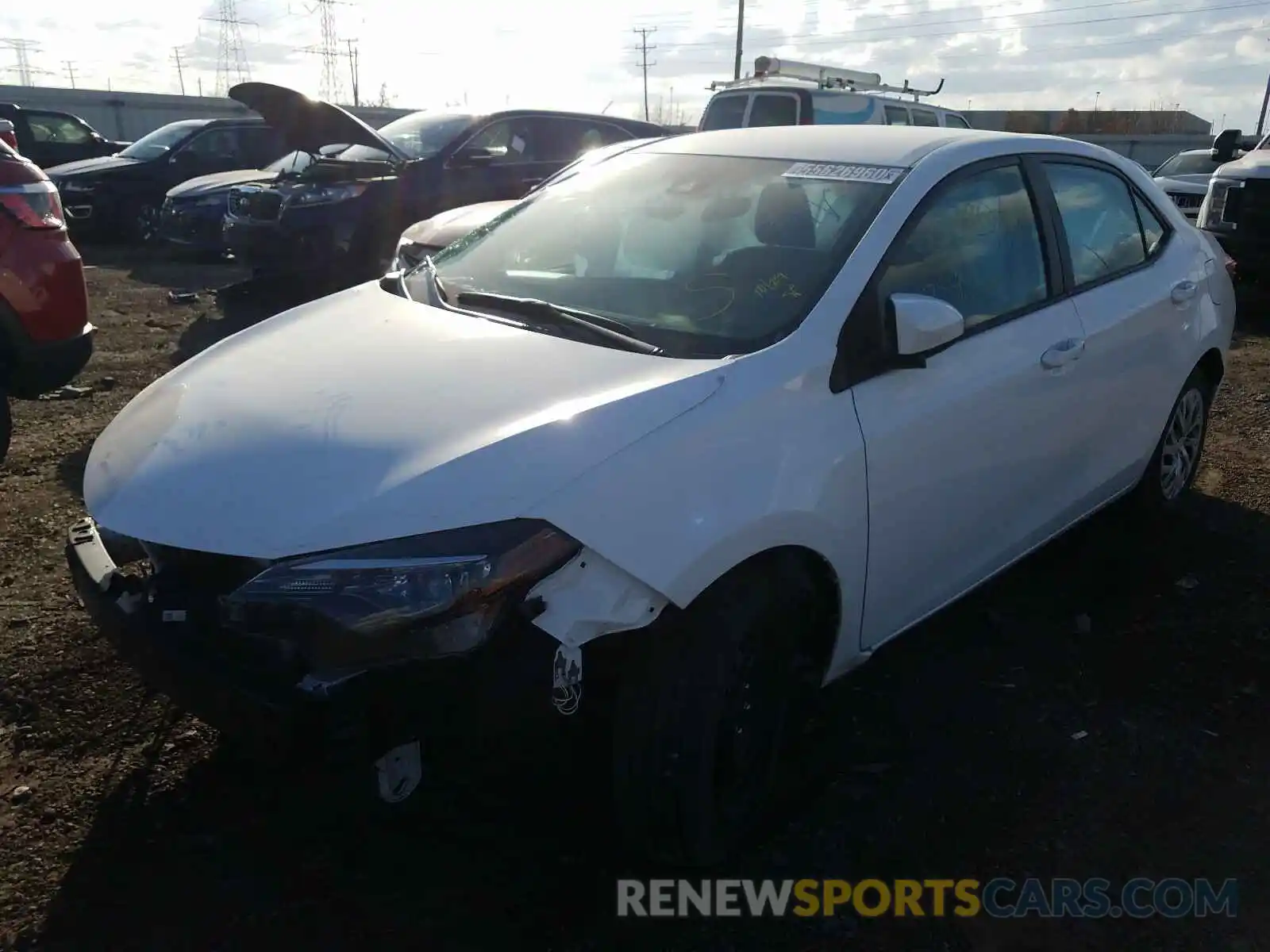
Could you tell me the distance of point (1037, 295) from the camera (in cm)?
330

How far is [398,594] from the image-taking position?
1.95 metres

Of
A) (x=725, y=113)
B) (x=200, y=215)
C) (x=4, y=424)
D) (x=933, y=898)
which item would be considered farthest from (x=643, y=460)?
(x=725, y=113)

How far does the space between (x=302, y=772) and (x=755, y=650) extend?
98 cm

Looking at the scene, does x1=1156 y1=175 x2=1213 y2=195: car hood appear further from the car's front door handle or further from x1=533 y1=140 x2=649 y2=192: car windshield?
x1=533 y1=140 x2=649 y2=192: car windshield

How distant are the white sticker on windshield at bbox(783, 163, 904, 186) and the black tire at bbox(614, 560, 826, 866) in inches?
47.5

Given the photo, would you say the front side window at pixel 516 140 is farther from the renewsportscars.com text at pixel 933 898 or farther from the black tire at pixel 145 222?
the renewsportscars.com text at pixel 933 898

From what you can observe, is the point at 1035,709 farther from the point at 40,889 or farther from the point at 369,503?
the point at 40,889

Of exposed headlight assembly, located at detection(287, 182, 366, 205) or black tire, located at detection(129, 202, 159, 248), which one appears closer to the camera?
exposed headlight assembly, located at detection(287, 182, 366, 205)

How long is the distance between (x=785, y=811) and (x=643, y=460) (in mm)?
1132

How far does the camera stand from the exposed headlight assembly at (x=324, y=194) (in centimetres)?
812

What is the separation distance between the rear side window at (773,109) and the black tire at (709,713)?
1033cm

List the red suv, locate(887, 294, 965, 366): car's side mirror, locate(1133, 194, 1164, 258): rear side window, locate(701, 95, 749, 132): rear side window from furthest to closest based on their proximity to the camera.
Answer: locate(701, 95, 749, 132): rear side window, the red suv, locate(1133, 194, 1164, 258): rear side window, locate(887, 294, 965, 366): car's side mirror

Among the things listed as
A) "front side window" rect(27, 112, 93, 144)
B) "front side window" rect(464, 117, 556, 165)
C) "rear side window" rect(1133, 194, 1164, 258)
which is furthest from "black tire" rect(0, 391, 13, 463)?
"front side window" rect(27, 112, 93, 144)

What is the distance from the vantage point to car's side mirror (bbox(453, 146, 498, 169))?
8.68m
